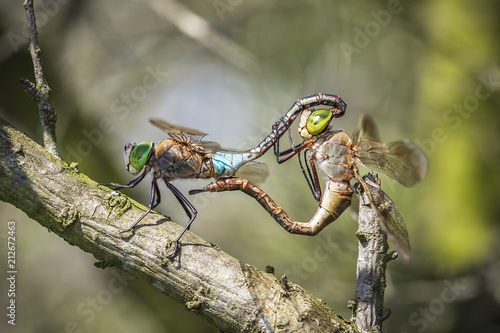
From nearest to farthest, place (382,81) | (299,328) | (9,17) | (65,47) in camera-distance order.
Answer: (299,328) < (9,17) < (65,47) < (382,81)

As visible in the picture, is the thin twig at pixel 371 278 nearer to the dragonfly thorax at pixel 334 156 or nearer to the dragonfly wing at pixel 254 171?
the dragonfly thorax at pixel 334 156

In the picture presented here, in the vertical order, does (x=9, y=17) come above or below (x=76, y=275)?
above

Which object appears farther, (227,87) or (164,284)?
(227,87)

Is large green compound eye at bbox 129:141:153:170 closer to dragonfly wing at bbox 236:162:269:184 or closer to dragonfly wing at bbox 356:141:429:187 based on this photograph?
dragonfly wing at bbox 236:162:269:184

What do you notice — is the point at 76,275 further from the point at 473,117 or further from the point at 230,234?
the point at 473,117

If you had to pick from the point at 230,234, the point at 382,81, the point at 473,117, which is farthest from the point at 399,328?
the point at 382,81

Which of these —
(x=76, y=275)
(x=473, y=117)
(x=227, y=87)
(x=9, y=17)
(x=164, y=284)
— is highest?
(x=473, y=117)

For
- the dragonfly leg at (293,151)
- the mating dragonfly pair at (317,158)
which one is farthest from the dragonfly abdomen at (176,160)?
the dragonfly leg at (293,151)
